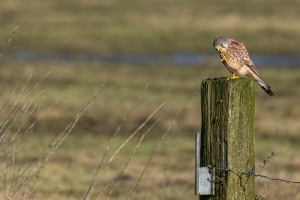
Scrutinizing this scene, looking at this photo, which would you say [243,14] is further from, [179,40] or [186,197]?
[186,197]

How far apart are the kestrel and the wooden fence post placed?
3.60ft

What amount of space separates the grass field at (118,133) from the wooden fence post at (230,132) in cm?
131

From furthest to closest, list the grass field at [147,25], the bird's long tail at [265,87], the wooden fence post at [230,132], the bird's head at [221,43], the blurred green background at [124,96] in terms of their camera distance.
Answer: the grass field at [147,25], the blurred green background at [124,96], the bird's long tail at [265,87], the bird's head at [221,43], the wooden fence post at [230,132]

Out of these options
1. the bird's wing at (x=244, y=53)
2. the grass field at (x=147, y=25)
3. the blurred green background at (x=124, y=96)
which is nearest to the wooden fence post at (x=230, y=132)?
the blurred green background at (x=124, y=96)

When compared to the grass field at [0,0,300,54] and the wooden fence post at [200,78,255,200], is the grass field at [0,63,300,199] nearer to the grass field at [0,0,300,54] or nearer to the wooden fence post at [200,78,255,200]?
the wooden fence post at [200,78,255,200]

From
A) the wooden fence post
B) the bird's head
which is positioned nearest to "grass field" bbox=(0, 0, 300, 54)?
the bird's head

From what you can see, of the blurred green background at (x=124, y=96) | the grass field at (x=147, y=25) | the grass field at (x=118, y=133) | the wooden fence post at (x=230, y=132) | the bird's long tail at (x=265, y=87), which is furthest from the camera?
the grass field at (x=147, y=25)

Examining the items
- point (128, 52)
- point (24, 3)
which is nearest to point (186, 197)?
point (128, 52)

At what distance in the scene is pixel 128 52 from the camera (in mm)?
29453

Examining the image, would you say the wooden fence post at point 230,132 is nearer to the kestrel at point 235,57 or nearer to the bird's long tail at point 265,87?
the kestrel at point 235,57

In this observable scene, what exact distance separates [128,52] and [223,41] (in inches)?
872

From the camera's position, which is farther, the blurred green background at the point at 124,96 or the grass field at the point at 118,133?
the blurred green background at the point at 124,96

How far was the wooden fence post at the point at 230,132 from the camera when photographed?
6.18 m

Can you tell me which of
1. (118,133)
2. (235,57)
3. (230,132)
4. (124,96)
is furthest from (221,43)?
(124,96)
